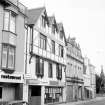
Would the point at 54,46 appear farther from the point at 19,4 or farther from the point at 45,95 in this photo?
the point at 19,4

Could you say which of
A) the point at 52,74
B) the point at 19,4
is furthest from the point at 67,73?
the point at 19,4

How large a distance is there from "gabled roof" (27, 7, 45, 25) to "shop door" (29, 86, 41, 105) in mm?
7735

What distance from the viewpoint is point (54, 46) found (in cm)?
3347

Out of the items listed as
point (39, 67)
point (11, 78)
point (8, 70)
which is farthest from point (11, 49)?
point (39, 67)

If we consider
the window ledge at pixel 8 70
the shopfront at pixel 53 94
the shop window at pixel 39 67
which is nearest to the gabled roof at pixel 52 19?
the shop window at pixel 39 67

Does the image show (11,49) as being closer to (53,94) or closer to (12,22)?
(12,22)

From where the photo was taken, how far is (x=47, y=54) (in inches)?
1192

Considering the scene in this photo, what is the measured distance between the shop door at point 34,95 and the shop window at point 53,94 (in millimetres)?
1888

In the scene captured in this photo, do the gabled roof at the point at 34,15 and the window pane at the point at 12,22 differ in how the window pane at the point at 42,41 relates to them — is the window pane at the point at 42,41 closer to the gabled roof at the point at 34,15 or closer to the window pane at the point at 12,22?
the gabled roof at the point at 34,15

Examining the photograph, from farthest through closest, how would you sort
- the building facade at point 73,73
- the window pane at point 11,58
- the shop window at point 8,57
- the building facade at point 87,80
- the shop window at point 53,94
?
the building facade at point 87,80
the building facade at point 73,73
the shop window at point 53,94
the window pane at point 11,58
the shop window at point 8,57

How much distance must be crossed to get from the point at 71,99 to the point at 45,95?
11436 millimetres

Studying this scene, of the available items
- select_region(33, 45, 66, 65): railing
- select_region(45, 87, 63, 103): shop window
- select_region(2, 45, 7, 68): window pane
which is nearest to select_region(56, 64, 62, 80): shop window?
select_region(33, 45, 66, 65): railing

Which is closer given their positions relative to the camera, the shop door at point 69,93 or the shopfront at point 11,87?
the shopfront at point 11,87

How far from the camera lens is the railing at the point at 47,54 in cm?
2734
